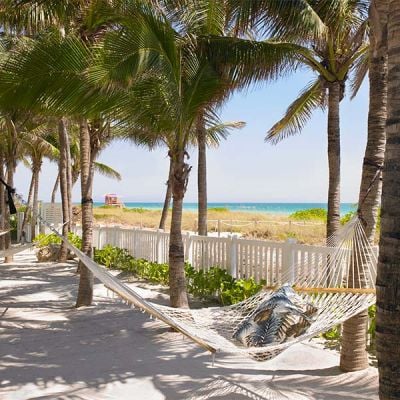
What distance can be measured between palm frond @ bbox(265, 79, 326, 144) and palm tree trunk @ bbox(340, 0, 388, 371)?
351cm

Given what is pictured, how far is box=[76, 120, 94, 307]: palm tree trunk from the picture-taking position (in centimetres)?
588

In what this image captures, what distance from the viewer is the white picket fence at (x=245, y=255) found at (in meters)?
4.97

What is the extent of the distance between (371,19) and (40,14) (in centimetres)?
487

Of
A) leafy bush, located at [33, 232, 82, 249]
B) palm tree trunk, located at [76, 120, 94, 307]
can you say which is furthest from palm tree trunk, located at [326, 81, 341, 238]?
leafy bush, located at [33, 232, 82, 249]

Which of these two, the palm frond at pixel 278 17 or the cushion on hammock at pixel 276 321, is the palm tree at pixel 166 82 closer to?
the palm frond at pixel 278 17

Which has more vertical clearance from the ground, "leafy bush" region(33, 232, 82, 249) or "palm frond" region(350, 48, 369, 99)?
"palm frond" region(350, 48, 369, 99)

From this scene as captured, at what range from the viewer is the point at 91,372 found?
140 inches

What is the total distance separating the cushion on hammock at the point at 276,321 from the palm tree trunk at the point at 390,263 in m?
1.72

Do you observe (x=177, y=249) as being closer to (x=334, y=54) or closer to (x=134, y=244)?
(x=334, y=54)

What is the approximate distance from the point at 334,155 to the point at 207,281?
7.10 ft

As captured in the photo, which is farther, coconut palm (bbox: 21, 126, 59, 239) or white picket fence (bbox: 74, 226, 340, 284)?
coconut palm (bbox: 21, 126, 59, 239)

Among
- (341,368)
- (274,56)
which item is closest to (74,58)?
(274,56)

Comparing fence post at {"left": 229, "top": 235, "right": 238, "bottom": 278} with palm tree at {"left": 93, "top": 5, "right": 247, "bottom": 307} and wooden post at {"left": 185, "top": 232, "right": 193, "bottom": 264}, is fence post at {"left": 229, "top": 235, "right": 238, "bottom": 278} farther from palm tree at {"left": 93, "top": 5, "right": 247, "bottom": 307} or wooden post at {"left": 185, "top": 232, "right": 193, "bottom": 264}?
palm tree at {"left": 93, "top": 5, "right": 247, "bottom": 307}

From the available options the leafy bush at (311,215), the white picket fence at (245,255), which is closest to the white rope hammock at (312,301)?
the white picket fence at (245,255)
